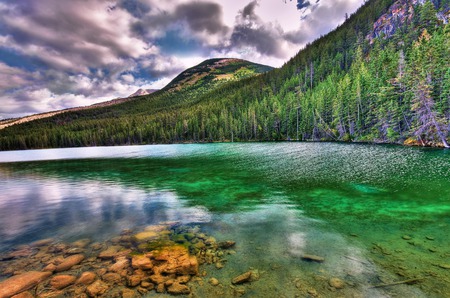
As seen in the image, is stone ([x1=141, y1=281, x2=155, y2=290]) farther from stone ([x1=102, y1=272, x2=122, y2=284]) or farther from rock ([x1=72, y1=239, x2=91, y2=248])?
rock ([x1=72, y1=239, x2=91, y2=248])

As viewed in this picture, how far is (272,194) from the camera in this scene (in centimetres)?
2094

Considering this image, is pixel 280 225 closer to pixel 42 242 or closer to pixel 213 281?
pixel 213 281

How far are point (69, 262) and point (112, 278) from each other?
3.11 m

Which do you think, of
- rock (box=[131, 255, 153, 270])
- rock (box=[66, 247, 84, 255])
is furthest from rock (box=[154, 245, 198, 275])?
rock (box=[66, 247, 84, 255])

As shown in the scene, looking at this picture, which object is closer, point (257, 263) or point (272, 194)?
point (257, 263)

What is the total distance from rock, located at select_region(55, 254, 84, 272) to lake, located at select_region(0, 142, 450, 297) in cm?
77

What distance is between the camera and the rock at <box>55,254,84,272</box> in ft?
31.2

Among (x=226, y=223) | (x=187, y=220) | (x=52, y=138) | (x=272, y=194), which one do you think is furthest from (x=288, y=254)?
(x=52, y=138)

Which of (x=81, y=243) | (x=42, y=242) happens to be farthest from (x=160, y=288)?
(x=42, y=242)

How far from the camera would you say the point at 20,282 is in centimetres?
837

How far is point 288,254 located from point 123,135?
18372 cm

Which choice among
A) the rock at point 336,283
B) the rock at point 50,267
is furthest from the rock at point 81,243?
the rock at point 336,283

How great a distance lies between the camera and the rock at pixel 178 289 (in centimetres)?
762

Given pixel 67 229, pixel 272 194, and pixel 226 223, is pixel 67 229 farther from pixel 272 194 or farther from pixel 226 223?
pixel 272 194
